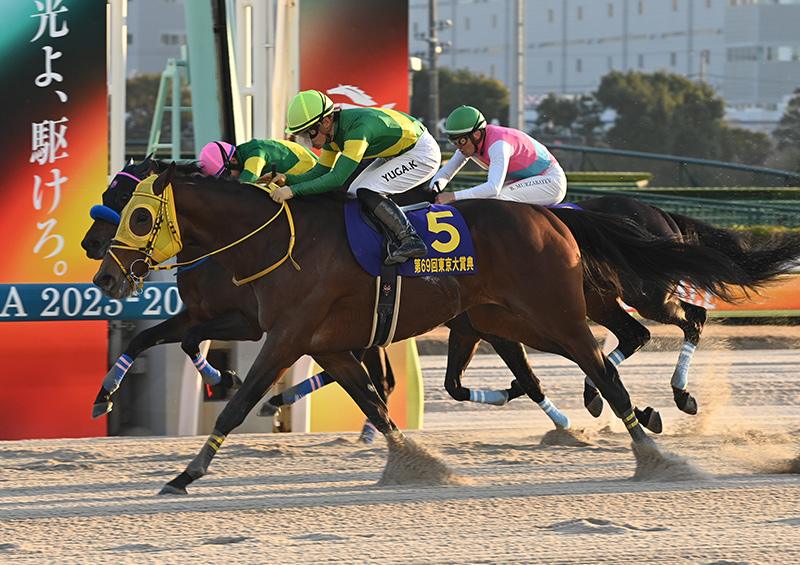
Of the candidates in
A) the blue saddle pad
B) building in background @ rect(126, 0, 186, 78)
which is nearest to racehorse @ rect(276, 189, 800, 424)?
the blue saddle pad

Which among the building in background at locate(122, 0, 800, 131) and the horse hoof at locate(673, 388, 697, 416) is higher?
the building in background at locate(122, 0, 800, 131)

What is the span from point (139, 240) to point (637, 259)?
2.42 metres

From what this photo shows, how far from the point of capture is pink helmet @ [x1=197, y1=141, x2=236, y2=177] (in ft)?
19.0

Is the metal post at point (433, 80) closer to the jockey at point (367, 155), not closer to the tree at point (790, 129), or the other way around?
the tree at point (790, 129)

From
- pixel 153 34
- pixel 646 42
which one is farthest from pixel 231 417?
pixel 646 42

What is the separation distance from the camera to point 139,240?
184 inches

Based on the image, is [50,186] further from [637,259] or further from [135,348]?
[637,259]

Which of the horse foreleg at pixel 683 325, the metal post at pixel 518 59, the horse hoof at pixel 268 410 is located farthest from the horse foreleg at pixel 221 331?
the metal post at pixel 518 59

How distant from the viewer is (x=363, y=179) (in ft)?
17.1

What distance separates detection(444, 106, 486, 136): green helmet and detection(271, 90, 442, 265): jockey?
0.34m

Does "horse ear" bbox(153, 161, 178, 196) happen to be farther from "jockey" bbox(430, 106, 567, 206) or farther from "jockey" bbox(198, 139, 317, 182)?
"jockey" bbox(430, 106, 567, 206)

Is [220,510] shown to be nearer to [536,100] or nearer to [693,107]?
[693,107]

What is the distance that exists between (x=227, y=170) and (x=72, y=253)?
1.02 metres

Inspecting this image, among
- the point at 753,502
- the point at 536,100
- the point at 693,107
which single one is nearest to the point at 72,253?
the point at 753,502
